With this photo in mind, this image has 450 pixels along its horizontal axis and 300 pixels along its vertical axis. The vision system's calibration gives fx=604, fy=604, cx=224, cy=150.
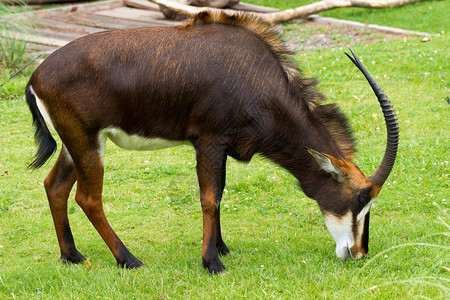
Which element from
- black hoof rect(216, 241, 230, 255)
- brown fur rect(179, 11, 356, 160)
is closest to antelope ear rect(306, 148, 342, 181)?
brown fur rect(179, 11, 356, 160)

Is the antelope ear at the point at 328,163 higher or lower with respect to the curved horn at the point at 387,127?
lower

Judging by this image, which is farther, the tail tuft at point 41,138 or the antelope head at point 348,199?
the tail tuft at point 41,138

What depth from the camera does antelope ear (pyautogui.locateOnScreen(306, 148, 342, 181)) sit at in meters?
4.89

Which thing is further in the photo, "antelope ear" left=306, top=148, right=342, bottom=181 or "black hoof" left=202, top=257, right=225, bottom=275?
"black hoof" left=202, top=257, right=225, bottom=275

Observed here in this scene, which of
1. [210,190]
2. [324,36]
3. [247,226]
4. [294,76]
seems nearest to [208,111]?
[210,190]

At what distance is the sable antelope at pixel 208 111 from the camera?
193 inches

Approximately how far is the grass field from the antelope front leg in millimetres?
146

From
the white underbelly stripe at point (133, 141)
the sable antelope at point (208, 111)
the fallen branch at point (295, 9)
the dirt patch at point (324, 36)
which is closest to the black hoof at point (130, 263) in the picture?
the sable antelope at point (208, 111)

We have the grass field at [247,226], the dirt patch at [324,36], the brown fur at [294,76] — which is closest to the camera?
the grass field at [247,226]

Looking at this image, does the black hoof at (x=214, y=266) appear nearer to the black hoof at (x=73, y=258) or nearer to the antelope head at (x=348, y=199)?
the antelope head at (x=348, y=199)

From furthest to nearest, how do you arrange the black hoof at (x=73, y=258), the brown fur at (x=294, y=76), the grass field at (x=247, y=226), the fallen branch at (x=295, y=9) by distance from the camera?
the fallen branch at (x=295, y=9)
the black hoof at (x=73, y=258)
the brown fur at (x=294, y=76)
the grass field at (x=247, y=226)

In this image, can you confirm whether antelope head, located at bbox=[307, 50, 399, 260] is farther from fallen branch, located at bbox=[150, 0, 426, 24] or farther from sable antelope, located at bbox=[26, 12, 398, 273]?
fallen branch, located at bbox=[150, 0, 426, 24]

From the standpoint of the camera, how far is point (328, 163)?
16.2ft

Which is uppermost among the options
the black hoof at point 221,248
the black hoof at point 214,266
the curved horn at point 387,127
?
the curved horn at point 387,127
